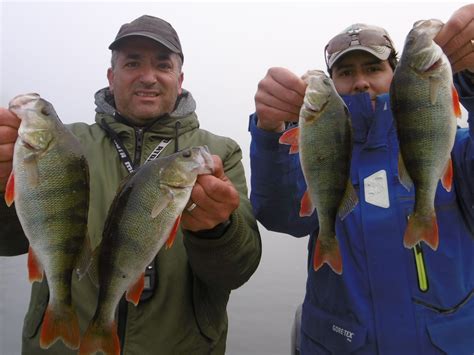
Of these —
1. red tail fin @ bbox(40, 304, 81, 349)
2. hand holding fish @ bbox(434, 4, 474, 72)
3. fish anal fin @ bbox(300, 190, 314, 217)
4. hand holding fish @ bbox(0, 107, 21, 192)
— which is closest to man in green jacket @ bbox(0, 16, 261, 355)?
hand holding fish @ bbox(0, 107, 21, 192)

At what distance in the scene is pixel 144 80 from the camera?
314cm

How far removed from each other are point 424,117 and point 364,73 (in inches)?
40.9

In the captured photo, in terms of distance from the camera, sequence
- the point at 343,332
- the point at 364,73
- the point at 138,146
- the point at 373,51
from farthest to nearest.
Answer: the point at 138,146
the point at 364,73
the point at 373,51
the point at 343,332

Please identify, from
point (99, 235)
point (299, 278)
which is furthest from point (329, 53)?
point (299, 278)

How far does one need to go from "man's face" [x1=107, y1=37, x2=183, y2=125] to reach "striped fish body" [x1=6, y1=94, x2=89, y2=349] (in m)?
1.19

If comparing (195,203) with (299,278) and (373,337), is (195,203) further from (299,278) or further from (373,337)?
(299,278)

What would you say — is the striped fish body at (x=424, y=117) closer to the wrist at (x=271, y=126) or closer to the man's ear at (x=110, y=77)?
the wrist at (x=271, y=126)

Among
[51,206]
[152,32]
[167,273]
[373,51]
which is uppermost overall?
[152,32]

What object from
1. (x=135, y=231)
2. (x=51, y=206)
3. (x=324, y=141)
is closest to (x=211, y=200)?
(x=135, y=231)

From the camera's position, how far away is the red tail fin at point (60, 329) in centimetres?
186

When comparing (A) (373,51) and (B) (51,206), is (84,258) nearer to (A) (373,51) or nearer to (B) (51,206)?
(B) (51,206)

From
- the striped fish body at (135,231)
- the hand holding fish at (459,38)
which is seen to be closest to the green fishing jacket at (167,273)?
the striped fish body at (135,231)

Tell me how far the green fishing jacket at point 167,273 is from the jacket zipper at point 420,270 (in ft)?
2.97

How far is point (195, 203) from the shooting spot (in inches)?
80.4
